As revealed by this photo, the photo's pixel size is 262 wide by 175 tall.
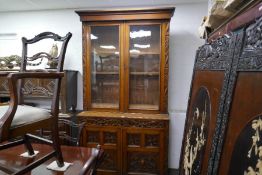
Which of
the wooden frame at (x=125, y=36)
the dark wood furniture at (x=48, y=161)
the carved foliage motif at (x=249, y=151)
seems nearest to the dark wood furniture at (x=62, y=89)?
the wooden frame at (x=125, y=36)

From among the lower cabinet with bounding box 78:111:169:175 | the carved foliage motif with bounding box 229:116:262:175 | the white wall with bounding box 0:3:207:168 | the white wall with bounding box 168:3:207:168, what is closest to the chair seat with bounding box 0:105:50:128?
the carved foliage motif with bounding box 229:116:262:175

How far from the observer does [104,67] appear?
2.68 m

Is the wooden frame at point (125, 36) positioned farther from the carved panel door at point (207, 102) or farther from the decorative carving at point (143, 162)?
the carved panel door at point (207, 102)

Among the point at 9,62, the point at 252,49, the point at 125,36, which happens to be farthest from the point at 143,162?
the point at 9,62

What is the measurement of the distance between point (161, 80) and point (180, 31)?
755mm

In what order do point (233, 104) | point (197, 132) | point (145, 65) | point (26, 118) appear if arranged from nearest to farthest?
point (233, 104), point (197, 132), point (26, 118), point (145, 65)

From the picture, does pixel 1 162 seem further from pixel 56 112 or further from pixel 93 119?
pixel 93 119

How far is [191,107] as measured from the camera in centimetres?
130

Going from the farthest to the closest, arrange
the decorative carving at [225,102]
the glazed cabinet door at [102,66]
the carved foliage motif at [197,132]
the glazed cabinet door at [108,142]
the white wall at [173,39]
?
the white wall at [173,39] → the glazed cabinet door at [102,66] → the glazed cabinet door at [108,142] → the carved foliage motif at [197,132] → the decorative carving at [225,102]

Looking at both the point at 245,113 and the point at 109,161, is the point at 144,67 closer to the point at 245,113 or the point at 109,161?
the point at 109,161

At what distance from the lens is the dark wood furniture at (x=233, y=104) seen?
0.60 m

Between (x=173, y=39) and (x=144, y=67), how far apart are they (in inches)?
21.8

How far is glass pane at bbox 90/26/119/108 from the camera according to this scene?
2.60 m

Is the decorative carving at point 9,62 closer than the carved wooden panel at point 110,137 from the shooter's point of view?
No
